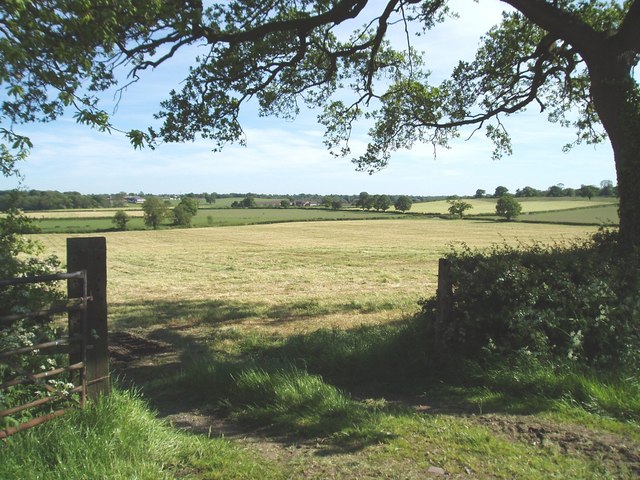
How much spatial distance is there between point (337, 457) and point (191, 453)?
48.1 inches

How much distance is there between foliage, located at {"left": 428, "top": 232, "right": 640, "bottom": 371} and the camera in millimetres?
5566

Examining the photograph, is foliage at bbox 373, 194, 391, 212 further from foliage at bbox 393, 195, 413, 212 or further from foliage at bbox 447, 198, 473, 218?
foliage at bbox 447, 198, 473, 218

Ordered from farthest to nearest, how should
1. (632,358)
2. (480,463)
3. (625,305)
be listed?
1. (625,305)
2. (632,358)
3. (480,463)

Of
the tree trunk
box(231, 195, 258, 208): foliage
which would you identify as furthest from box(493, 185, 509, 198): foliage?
the tree trunk

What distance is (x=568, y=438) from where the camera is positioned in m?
4.07

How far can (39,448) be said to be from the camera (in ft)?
10.9

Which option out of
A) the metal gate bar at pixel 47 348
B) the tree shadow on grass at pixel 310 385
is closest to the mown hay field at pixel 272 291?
the tree shadow on grass at pixel 310 385

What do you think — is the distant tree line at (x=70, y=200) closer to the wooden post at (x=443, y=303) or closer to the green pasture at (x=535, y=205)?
the wooden post at (x=443, y=303)

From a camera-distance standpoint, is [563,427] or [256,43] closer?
[563,427]

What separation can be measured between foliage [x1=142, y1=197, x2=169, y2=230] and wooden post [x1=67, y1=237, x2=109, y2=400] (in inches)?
3324

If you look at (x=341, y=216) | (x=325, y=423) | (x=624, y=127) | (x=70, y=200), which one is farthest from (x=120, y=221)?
(x=325, y=423)

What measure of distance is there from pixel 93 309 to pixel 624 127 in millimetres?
8343

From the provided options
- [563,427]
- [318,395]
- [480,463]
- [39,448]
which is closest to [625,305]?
[563,427]

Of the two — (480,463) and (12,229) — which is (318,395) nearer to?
(480,463)
